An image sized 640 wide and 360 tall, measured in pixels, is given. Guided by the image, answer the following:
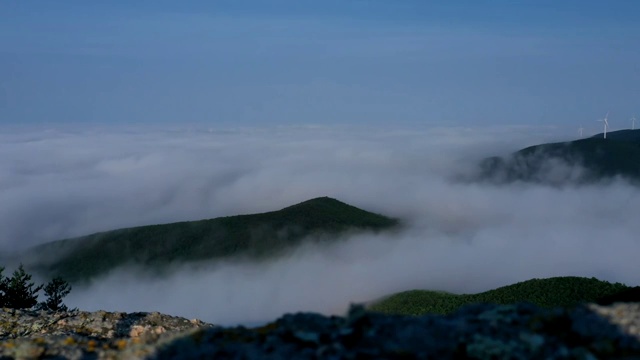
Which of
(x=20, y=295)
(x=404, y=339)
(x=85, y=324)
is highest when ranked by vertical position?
(x=404, y=339)

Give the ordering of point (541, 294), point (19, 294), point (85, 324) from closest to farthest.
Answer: point (85, 324)
point (19, 294)
point (541, 294)

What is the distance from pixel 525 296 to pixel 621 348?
247ft

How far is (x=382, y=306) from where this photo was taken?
132 metres

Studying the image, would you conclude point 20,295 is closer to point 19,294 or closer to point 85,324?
point 19,294

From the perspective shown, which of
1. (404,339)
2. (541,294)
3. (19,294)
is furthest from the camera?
(541,294)

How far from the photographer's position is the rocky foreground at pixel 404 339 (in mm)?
14312

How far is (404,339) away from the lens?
575 inches

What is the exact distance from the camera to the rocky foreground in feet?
47.0

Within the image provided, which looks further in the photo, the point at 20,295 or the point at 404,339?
the point at 20,295

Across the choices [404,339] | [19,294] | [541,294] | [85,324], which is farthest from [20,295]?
[541,294]

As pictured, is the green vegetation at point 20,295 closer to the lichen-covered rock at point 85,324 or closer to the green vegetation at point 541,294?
the lichen-covered rock at point 85,324

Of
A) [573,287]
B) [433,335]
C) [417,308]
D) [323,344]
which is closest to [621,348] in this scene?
[433,335]

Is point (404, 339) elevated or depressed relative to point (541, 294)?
elevated

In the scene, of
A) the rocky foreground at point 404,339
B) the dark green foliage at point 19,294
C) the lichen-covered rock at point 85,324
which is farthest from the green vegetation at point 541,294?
the dark green foliage at point 19,294
